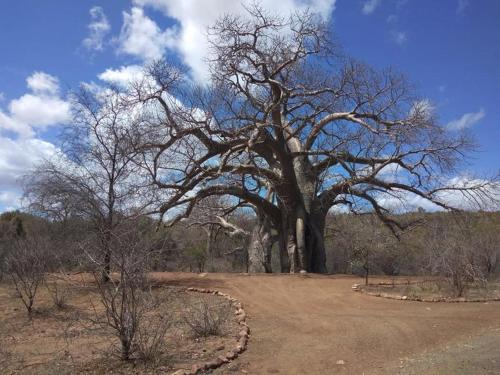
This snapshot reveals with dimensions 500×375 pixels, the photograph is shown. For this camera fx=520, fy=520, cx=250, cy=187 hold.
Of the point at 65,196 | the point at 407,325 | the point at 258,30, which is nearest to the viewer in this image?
the point at 407,325

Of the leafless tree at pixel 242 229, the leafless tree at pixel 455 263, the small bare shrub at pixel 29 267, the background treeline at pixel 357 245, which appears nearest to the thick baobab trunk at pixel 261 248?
the leafless tree at pixel 242 229

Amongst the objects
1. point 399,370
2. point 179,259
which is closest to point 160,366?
point 399,370

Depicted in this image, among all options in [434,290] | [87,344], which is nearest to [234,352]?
[87,344]

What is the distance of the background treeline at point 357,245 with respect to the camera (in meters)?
12.5

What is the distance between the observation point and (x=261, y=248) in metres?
19.9

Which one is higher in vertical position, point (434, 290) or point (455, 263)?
point (455, 263)

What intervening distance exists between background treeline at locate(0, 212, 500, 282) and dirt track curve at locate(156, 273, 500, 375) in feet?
7.30

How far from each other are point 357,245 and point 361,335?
34.5ft

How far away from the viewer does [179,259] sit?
26.3m

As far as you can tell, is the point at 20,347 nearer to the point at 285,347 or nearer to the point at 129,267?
the point at 129,267

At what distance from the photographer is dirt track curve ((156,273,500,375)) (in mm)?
6383

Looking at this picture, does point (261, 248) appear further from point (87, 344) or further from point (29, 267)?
point (87, 344)

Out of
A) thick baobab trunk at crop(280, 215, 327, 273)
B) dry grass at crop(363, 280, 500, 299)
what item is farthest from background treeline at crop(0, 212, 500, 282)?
thick baobab trunk at crop(280, 215, 327, 273)

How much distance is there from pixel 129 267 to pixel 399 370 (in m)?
3.45
